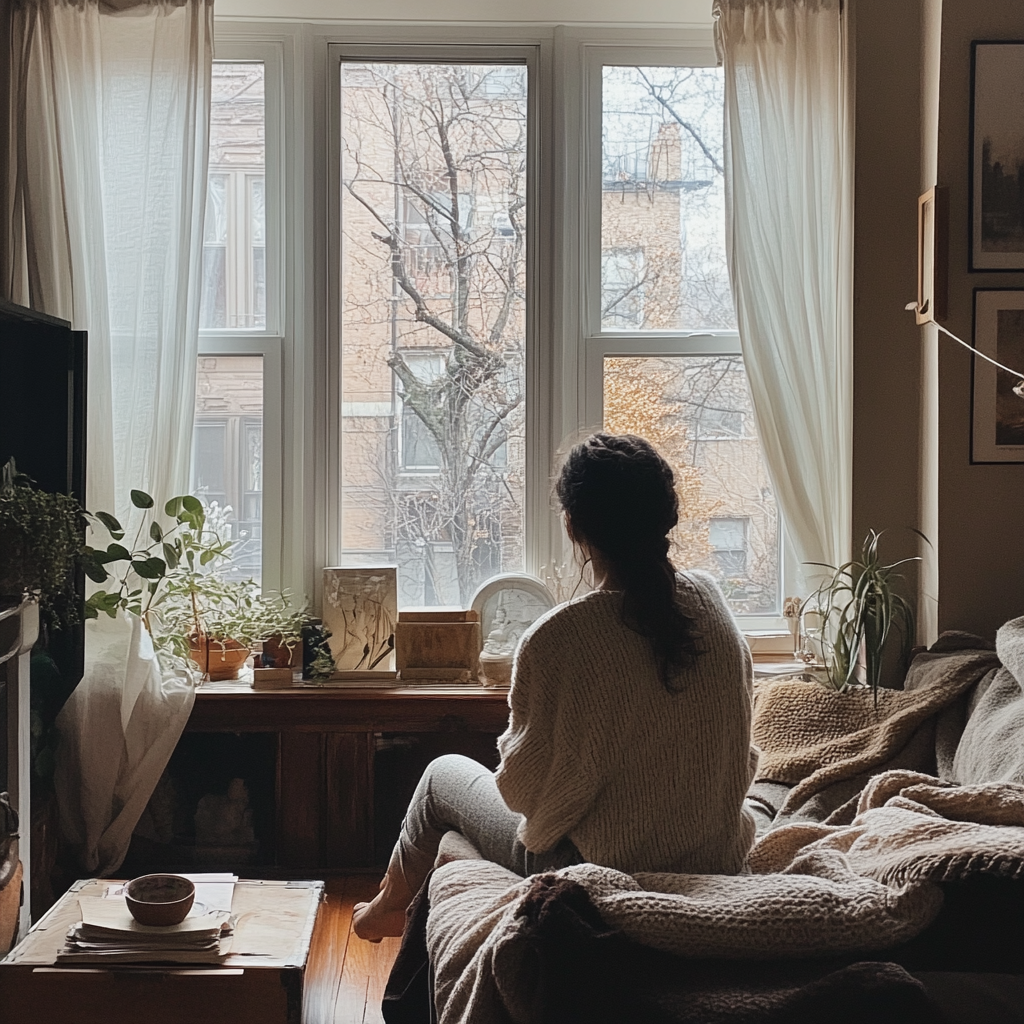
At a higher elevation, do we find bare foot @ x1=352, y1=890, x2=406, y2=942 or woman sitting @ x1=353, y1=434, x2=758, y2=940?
woman sitting @ x1=353, y1=434, x2=758, y2=940

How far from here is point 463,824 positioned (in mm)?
2061

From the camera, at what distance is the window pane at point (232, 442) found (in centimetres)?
329

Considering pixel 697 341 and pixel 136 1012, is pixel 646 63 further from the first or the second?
pixel 136 1012

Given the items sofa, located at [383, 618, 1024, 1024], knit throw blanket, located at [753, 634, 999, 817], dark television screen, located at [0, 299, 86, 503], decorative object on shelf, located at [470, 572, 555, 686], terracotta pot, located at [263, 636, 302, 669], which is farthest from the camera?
decorative object on shelf, located at [470, 572, 555, 686]

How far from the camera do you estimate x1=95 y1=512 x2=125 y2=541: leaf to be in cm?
281

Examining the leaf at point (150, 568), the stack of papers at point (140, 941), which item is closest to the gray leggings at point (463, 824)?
the stack of papers at point (140, 941)

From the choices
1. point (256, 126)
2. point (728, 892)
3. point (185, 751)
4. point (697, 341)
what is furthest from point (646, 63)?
point (728, 892)

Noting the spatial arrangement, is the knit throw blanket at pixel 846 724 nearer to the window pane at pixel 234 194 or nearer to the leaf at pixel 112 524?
the leaf at pixel 112 524

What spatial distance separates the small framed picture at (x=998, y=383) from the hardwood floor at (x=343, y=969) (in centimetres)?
188

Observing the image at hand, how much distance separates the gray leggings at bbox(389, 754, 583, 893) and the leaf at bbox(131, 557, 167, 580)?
3.47 feet

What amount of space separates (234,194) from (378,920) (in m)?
2.08

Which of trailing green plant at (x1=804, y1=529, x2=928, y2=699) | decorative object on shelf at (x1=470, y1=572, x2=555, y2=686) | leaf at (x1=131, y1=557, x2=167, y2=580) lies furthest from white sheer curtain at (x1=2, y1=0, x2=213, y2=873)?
trailing green plant at (x1=804, y1=529, x2=928, y2=699)

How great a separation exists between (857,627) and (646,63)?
5.65 ft

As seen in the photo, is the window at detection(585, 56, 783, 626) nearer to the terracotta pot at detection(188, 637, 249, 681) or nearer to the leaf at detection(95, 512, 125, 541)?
the terracotta pot at detection(188, 637, 249, 681)
